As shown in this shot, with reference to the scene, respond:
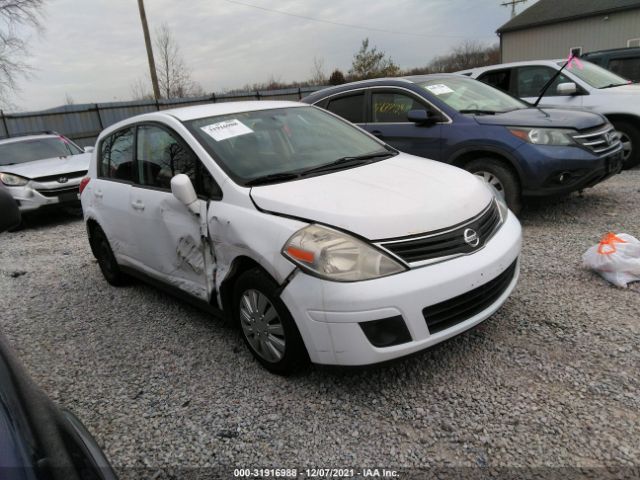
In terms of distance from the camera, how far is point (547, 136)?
4773mm

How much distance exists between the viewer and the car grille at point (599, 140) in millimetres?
4812

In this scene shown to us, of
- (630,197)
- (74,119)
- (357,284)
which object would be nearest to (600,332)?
(357,284)

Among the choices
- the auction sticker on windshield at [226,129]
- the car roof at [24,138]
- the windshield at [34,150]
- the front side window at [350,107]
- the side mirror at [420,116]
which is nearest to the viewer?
the auction sticker on windshield at [226,129]

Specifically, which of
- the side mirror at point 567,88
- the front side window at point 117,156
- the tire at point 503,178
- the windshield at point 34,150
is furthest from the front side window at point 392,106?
the windshield at point 34,150

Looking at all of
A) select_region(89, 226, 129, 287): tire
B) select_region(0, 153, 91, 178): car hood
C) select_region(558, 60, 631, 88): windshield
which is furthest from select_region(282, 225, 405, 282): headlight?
select_region(0, 153, 91, 178): car hood

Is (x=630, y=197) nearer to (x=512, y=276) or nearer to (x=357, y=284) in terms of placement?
(x=512, y=276)

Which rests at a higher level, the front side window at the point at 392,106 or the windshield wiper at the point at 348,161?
the front side window at the point at 392,106

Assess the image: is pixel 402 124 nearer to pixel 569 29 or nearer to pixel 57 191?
pixel 57 191

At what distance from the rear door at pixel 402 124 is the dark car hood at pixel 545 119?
0.53 metres

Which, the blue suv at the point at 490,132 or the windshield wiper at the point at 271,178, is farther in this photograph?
the blue suv at the point at 490,132

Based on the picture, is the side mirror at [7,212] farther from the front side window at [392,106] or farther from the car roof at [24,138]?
the car roof at [24,138]

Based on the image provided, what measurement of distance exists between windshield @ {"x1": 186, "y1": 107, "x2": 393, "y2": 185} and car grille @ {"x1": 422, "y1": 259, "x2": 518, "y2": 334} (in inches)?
48.7

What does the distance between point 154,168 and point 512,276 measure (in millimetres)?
2598

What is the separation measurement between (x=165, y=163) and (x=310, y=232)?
154 cm
